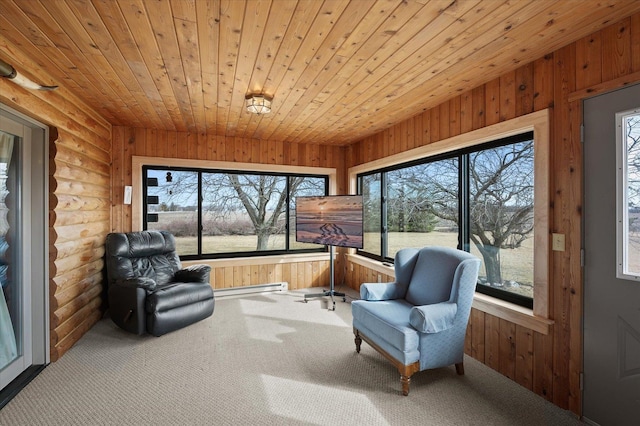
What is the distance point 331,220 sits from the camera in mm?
4227

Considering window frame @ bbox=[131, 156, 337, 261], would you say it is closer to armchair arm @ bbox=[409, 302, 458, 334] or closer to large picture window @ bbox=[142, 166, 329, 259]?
large picture window @ bbox=[142, 166, 329, 259]

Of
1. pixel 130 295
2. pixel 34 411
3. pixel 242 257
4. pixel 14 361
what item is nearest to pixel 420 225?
pixel 242 257

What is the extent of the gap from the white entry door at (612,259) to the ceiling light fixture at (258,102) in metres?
2.49

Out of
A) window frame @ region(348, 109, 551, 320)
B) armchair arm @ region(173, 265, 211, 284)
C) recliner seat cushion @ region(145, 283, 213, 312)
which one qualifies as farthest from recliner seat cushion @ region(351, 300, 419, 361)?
armchair arm @ region(173, 265, 211, 284)

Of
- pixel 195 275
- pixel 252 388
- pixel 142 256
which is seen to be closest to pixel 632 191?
pixel 252 388

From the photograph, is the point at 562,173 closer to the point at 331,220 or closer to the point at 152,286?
the point at 331,220

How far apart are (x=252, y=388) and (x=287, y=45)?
98.0 inches

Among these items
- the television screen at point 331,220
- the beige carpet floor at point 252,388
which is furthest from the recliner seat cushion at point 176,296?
the television screen at point 331,220

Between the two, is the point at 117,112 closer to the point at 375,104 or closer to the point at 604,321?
the point at 375,104

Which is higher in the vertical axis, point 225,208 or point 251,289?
point 225,208

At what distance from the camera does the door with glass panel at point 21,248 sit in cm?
230

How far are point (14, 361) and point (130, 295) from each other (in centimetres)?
90

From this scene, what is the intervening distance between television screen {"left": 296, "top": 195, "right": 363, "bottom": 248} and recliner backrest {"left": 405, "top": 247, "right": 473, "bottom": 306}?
1.14 m

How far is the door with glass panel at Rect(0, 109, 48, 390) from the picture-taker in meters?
2.30
